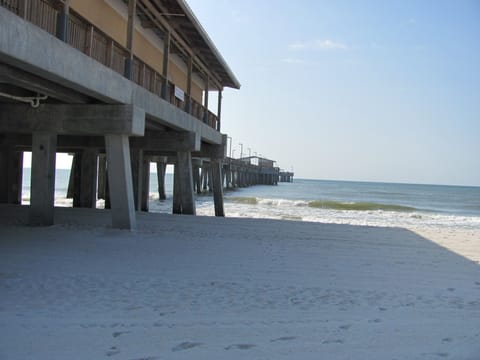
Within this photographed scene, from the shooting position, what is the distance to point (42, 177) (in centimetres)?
1070

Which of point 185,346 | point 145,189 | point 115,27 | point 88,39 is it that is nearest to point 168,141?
point 115,27

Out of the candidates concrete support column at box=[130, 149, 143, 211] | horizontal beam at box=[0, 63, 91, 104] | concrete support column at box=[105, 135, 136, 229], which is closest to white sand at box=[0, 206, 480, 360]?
concrete support column at box=[105, 135, 136, 229]

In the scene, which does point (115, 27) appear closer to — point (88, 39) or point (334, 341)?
point (88, 39)

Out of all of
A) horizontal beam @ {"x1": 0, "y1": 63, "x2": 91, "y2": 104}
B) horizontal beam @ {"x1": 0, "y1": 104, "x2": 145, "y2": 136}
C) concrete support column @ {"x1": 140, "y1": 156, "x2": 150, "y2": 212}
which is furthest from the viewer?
concrete support column @ {"x1": 140, "y1": 156, "x2": 150, "y2": 212}

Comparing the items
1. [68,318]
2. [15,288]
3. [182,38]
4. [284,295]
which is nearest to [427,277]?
[284,295]

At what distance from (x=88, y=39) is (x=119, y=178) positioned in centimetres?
306

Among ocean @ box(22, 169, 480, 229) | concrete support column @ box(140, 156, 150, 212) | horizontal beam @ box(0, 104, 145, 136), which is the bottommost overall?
ocean @ box(22, 169, 480, 229)

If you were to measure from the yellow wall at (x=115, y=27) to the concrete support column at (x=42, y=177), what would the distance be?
2.91m

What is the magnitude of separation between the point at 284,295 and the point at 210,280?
44.5 inches

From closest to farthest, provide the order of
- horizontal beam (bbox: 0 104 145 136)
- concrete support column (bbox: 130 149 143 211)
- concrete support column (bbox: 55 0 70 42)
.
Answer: concrete support column (bbox: 55 0 70 42) → horizontal beam (bbox: 0 104 145 136) → concrete support column (bbox: 130 149 143 211)

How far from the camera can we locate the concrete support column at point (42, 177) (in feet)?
34.9

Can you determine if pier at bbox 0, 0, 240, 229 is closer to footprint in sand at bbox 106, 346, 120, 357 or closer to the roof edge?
the roof edge

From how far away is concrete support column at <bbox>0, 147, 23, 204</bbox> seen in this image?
17.8 meters

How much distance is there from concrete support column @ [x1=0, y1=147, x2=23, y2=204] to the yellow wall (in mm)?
6731
